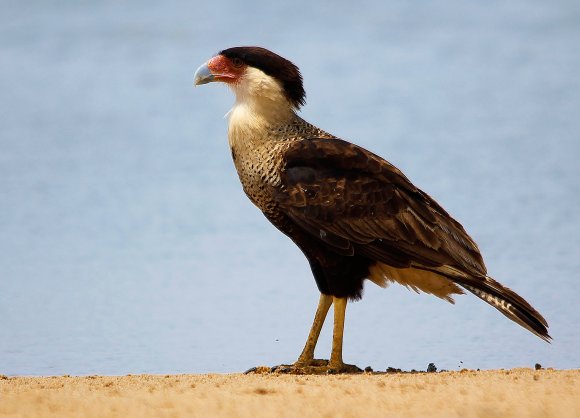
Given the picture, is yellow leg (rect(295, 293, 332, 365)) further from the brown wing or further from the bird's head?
the bird's head

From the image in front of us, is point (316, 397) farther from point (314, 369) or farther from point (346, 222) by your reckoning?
point (346, 222)

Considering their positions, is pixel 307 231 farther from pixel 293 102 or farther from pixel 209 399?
pixel 209 399

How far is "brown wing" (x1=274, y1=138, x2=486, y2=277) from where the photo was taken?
9.45 metres

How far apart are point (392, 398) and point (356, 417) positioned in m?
0.48

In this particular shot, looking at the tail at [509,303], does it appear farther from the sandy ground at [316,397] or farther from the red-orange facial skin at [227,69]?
the red-orange facial skin at [227,69]

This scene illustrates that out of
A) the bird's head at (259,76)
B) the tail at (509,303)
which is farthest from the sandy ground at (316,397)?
the bird's head at (259,76)

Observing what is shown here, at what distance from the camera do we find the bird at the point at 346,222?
945 cm

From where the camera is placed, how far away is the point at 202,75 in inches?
412

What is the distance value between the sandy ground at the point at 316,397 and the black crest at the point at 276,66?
2.92 meters

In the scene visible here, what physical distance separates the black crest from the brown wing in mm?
675

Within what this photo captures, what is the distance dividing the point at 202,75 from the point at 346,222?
216 cm

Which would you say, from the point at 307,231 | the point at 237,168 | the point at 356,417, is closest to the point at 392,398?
the point at 356,417

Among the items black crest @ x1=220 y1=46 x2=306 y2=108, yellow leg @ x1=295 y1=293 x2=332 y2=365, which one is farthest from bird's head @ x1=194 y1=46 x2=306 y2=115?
yellow leg @ x1=295 y1=293 x2=332 y2=365

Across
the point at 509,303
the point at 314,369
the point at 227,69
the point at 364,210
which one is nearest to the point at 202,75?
the point at 227,69
